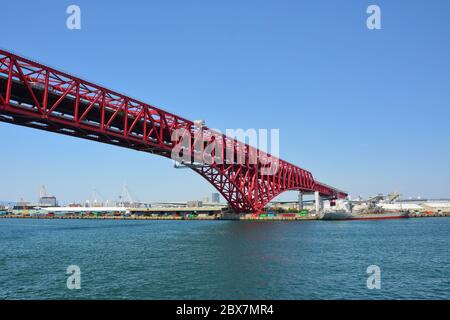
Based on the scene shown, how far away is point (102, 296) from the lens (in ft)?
67.4

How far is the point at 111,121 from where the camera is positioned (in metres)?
53.2

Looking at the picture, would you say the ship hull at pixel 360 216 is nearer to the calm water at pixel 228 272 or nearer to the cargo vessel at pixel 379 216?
the cargo vessel at pixel 379 216

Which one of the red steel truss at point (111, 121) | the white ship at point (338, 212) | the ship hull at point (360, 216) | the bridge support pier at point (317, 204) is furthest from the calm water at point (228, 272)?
the bridge support pier at point (317, 204)

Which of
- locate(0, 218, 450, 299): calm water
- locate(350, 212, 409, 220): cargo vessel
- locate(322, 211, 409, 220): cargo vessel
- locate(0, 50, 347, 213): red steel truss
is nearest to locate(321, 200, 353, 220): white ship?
locate(322, 211, 409, 220): cargo vessel

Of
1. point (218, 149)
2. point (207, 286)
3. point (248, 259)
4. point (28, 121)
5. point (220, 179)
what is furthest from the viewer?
point (220, 179)

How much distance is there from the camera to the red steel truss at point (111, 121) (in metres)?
42.4

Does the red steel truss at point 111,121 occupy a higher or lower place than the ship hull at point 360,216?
higher

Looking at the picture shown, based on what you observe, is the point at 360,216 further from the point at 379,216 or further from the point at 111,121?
the point at 111,121

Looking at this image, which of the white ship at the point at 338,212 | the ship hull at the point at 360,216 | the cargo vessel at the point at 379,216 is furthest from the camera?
the cargo vessel at the point at 379,216

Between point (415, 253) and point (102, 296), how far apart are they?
32.5 m

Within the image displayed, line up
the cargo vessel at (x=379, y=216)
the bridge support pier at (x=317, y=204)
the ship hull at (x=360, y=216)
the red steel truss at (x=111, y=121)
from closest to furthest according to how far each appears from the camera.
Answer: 1. the red steel truss at (x=111, y=121)
2. the ship hull at (x=360, y=216)
3. the bridge support pier at (x=317, y=204)
4. the cargo vessel at (x=379, y=216)
